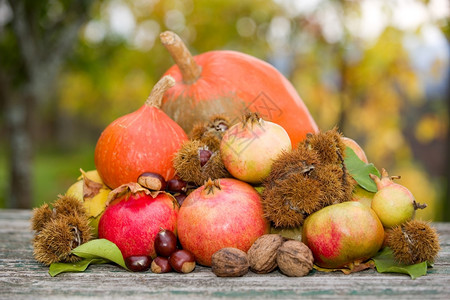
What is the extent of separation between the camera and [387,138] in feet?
21.8

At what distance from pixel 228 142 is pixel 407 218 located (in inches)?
22.8

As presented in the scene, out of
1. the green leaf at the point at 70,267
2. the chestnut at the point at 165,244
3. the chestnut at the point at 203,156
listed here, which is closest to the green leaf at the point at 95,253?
the green leaf at the point at 70,267

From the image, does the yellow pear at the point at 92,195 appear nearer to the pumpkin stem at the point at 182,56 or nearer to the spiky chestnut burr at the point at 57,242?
the spiky chestnut burr at the point at 57,242

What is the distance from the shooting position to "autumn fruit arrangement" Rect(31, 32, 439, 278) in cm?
130

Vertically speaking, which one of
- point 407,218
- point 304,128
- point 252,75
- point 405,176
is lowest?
point 405,176

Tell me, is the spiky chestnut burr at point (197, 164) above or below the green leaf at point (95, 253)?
above

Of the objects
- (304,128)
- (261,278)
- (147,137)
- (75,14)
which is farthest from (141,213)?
(75,14)

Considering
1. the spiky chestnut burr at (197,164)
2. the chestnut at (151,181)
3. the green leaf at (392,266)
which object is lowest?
the green leaf at (392,266)

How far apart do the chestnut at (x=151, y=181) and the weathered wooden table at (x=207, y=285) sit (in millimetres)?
270

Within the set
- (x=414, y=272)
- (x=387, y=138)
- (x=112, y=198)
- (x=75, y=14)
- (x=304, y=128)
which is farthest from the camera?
(x=387, y=138)

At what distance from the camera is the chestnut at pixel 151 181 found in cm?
148

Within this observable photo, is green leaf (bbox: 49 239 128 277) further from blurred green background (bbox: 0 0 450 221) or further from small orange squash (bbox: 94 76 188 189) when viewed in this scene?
blurred green background (bbox: 0 0 450 221)

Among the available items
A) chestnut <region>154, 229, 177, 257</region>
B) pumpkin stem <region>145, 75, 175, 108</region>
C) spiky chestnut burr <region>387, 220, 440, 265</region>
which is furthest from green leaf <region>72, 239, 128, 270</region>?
spiky chestnut burr <region>387, 220, 440, 265</region>

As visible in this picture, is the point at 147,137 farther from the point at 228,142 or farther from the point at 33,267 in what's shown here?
the point at 33,267
